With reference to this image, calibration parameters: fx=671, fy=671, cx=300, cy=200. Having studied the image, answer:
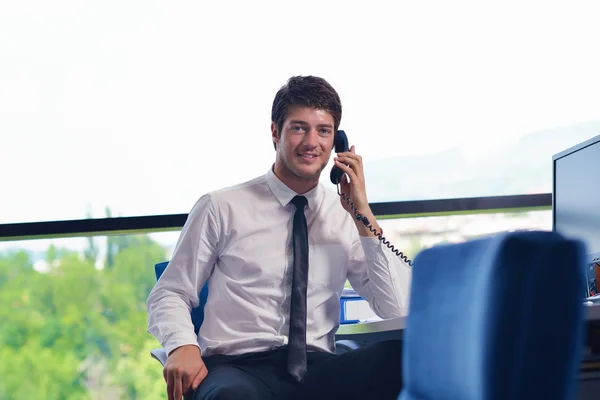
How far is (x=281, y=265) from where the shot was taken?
73.8 inches

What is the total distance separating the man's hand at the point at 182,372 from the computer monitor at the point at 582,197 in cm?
112

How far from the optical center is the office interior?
8.96 ft

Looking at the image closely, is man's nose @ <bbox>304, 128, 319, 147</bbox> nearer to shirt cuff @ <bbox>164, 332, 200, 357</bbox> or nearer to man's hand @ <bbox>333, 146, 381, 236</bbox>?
man's hand @ <bbox>333, 146, 381, 236</bbox>

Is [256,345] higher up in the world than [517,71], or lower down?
lower down

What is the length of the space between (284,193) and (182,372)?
0.60 m

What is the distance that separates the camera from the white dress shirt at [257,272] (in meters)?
1.81

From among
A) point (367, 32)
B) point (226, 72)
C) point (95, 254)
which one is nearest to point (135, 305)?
point (95, 254)

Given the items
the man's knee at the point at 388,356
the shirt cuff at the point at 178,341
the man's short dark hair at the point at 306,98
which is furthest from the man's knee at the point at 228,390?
the man's short dark hair at the point at 306,98

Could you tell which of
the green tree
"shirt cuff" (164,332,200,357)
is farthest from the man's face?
the green tree

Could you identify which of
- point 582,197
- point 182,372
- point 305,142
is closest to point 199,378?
point 182,372

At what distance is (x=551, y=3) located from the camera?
10.2 feet

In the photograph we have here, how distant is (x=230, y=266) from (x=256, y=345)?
23 centimetres

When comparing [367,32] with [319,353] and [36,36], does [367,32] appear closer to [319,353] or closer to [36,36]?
[36,36]

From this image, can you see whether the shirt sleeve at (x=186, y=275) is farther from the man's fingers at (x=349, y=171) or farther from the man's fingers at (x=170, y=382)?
the man's fingers at (x=349, y=171)
